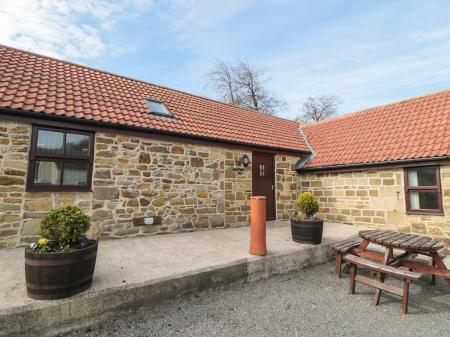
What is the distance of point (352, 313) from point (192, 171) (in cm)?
510

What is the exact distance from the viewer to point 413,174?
23.4 feet

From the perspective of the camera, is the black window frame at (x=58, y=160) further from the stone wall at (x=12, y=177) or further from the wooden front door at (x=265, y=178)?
the wooden front door at (x=265, y=178)

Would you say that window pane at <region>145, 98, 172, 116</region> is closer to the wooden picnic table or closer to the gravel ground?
the gravel ground

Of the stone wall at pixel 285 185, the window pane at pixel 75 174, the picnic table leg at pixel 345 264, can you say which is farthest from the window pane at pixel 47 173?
the stone wall at pixel 285 185

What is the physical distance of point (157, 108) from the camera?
8070 millimetres

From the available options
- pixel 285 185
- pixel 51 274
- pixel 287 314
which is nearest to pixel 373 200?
pixel 285 185

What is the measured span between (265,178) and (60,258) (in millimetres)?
6972

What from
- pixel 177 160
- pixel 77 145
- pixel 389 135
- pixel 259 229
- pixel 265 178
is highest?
pixel 389 135

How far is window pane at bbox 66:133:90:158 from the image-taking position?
18.9ft

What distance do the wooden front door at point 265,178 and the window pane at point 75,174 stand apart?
501cm

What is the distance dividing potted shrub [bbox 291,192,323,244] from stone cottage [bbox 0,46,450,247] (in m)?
2.66

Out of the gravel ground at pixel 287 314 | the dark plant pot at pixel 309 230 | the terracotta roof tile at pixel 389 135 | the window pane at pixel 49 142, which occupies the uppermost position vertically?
the terracotta roof tile at pixel 389 135

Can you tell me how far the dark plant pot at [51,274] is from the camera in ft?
9.27

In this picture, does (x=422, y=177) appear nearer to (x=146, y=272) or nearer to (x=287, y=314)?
(x=287, y=314)
